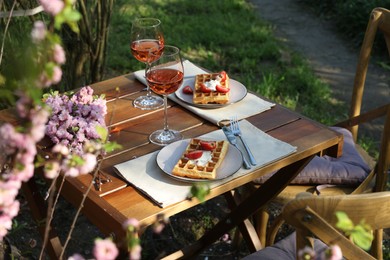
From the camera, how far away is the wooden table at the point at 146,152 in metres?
1.77

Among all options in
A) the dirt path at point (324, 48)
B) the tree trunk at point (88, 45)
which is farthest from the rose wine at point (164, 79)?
the dirt path at point (324, 48)

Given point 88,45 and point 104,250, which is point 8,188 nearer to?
point 104,250

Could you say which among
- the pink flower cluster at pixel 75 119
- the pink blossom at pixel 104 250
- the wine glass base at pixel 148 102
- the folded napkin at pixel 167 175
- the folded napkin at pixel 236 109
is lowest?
the wine glass base at pixel 148 102

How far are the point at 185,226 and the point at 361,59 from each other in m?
1.22

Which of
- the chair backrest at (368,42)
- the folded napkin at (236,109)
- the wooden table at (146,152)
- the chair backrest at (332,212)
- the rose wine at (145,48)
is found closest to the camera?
the chair backrest at (332,212)

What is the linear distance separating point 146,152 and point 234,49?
3.46 m

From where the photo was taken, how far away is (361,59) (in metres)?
2.89

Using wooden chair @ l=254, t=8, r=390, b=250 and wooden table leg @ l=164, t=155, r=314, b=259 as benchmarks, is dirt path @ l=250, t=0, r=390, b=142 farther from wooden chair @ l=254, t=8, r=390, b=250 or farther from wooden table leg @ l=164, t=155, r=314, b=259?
wooden table leg @ l=164, t=155, r=314, b=259

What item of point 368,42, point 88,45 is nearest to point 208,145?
point 368,42

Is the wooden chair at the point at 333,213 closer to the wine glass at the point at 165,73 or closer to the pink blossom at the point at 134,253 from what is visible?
the pink blossom at the point at 134,253

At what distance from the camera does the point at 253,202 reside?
252cm

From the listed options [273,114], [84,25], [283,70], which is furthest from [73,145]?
[283,70]

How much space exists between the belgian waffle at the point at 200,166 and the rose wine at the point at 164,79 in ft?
0.69

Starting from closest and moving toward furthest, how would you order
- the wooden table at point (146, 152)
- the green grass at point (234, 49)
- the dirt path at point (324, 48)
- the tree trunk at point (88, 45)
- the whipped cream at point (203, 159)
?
the wooden table at point (146, 152) → the whipped cream at point (203, 159) → the tree trunk at point (88, 45) → the green grass at point (234, 49) → the dirt path at point (324, 48)
